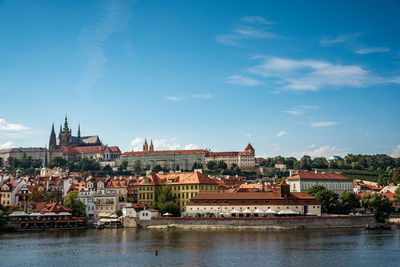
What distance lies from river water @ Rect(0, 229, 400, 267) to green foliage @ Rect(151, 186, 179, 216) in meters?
12.6

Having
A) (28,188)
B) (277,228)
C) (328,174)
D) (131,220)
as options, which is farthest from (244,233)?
(328,174)

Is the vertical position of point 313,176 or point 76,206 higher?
point 313,176

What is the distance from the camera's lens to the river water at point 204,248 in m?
47.2

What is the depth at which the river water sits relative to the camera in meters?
47.2

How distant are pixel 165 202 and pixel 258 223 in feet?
57.4

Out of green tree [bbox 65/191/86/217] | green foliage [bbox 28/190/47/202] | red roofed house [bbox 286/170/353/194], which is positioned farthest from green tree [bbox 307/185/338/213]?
green foliage [bbox 28/190/47/202]

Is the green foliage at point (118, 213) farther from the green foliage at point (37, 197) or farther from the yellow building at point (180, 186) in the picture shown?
the green foliage at point (37, 197)

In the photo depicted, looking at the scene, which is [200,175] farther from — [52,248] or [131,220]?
[52,248]

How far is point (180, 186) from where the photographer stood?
91312 mm

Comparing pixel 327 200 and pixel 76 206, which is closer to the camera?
pixel 76 206

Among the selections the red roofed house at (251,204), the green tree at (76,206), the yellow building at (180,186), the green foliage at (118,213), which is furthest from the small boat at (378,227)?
the green tree at (76,206)

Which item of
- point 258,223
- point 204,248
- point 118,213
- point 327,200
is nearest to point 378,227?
point 327,200

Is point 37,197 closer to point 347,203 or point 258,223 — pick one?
point 258,223

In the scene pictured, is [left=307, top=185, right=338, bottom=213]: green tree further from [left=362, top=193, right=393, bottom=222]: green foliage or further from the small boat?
the small boat
